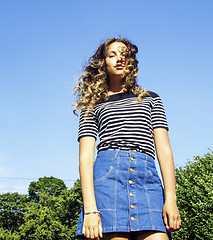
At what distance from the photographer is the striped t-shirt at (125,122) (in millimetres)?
3641

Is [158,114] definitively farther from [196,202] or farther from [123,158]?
[196,202]

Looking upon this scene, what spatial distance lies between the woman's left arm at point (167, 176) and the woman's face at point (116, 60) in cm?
100

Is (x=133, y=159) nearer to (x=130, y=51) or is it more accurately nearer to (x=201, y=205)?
(x=130, y=51)

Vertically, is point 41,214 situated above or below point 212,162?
above

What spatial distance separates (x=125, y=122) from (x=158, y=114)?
446 millimetres

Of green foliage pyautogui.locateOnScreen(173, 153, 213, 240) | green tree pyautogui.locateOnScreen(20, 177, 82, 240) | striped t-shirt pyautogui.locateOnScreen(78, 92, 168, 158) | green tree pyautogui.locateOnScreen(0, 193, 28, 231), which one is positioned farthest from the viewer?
green tree pyautogui.locateOnScreen(0, 193, 28, 231)

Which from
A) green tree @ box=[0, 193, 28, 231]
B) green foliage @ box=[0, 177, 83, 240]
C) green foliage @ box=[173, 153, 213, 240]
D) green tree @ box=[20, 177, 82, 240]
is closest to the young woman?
green foliage @ box=[173, 153, 213, 240]

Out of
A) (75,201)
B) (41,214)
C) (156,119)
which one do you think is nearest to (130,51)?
(156,119)

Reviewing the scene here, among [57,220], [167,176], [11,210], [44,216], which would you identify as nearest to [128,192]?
[167,176]

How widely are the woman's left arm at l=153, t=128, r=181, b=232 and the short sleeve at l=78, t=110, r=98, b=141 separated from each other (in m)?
0.75

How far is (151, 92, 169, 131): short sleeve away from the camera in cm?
380

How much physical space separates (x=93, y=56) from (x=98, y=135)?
125 cm

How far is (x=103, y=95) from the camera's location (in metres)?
4.18

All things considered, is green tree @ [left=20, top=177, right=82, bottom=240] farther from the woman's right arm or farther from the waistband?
the waistband
